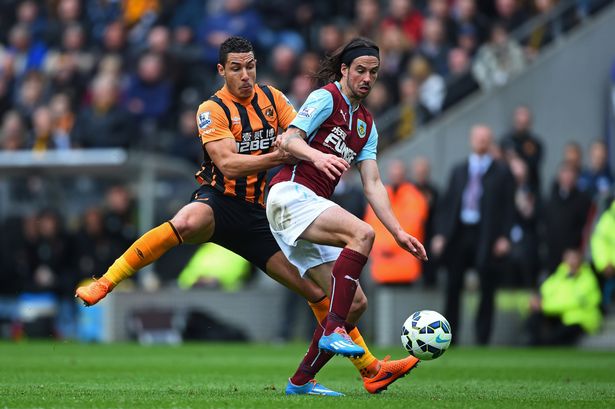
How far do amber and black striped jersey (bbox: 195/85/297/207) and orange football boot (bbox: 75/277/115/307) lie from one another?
1.04m

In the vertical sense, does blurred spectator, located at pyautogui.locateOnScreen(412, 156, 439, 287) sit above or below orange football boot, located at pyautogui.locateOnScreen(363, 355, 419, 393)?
above

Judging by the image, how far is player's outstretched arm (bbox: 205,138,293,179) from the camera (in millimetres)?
7996

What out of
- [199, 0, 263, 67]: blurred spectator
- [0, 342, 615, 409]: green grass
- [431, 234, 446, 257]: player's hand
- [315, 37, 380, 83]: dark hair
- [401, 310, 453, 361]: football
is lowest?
[0, 342, 615, 409]: green grass

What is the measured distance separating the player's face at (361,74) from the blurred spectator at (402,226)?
8.03 m

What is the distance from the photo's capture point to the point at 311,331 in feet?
56.4

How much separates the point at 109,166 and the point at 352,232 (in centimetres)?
1124

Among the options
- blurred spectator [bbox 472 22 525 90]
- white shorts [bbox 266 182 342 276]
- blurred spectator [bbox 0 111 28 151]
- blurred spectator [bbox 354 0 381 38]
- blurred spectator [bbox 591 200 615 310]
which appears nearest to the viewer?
white shorts [bbox 266 182 342 276]

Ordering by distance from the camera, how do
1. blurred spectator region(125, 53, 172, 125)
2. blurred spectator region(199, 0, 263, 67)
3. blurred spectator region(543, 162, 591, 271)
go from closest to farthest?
blurred spectator region(543, 162, 591, 271)
blurred spectator region(125, 53, 172, 125)
blurred spectator region(199, 0, 263, 67)

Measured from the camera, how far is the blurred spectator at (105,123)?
18.6 m

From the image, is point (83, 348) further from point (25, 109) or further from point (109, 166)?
point (25, 109)

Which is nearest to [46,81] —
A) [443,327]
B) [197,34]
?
[197,34]

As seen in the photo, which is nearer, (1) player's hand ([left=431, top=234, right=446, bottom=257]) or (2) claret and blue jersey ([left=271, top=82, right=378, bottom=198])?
(2) claret and blue jersey ([left=271, top=82, right=378, bottom=198])

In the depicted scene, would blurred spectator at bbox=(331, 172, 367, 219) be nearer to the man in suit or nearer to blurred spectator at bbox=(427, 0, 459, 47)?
the man in suit

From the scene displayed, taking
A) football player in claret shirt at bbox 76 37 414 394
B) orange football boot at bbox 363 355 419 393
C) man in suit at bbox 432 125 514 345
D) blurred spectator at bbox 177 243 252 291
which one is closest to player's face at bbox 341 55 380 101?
football player in claret shirt at bbox 76 37 414 394
